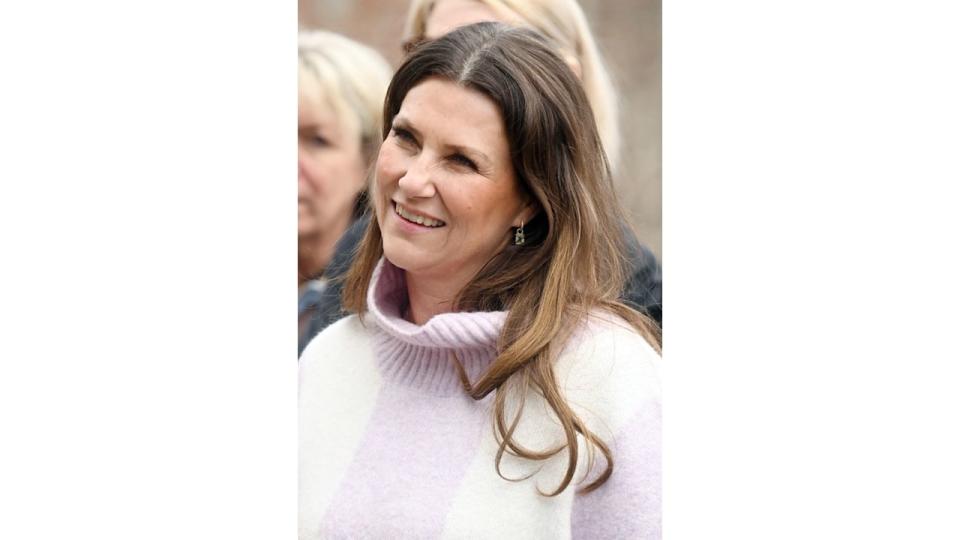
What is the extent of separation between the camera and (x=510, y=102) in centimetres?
204

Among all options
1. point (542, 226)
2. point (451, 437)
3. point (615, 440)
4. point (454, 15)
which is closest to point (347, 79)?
point (454, 15)

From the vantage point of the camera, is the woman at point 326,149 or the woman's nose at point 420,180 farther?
the woman at point 326,149

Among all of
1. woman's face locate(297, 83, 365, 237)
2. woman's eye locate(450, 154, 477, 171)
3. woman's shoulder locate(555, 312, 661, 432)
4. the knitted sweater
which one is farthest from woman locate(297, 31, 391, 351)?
woman's shoulder locate(555, 312, 661, 432)

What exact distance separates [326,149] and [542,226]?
463mm

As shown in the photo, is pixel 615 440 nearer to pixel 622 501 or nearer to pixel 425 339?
pixel 622 501

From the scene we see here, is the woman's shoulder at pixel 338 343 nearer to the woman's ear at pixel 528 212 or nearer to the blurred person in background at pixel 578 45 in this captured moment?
the woman's ear at pixel 528 212

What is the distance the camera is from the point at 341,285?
2.28 meters

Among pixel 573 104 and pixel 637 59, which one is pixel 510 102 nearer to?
pixel 573 104

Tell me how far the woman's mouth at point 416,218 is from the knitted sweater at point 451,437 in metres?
0.11

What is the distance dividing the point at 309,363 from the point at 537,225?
494mm

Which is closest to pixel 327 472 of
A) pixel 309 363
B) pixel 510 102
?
pixel 309 363

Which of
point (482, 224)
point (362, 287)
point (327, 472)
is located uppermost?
point (482, 224)

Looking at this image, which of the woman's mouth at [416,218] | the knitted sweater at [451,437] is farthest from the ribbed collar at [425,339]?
the woman's mouth at [416,218]

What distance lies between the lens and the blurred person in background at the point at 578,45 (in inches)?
82.9
